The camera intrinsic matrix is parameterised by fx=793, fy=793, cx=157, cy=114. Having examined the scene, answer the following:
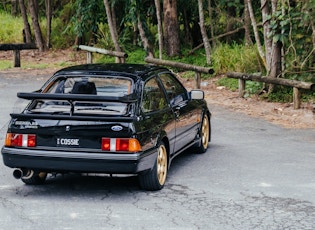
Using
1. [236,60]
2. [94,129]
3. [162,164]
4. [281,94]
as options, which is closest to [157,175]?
[162,164]

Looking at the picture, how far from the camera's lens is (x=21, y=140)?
8.84m

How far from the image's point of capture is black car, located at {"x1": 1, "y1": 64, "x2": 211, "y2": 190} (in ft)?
28.0

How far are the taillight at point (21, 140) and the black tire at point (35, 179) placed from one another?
70cm

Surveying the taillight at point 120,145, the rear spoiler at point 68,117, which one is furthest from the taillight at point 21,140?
the taillight at point 120,145

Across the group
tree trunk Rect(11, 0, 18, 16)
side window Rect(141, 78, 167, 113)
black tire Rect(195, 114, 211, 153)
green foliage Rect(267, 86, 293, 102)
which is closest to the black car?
side window Rect(141, 78, 167, 113)

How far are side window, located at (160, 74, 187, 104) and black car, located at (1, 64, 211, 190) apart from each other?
540 millimetres

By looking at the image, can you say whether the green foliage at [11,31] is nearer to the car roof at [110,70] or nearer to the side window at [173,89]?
the side window at [173,89]

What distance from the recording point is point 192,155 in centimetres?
1173

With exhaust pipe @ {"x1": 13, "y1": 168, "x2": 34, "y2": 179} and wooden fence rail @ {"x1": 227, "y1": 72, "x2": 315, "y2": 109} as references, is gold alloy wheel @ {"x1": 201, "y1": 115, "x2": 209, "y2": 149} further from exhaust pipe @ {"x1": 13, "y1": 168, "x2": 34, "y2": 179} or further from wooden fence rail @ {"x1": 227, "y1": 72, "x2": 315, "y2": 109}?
wooden fence rail @ {"x1": 227, "y1": 72, "x2": 315, "y2": 109}

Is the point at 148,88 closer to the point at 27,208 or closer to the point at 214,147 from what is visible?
the point at 27,208

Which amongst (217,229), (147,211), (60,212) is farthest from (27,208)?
(217,229)

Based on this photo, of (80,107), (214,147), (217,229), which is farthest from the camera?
(214,147)

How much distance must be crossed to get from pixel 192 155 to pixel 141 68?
2.16 metres

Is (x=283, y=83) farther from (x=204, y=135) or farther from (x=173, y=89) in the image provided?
(x=173, y=89)
